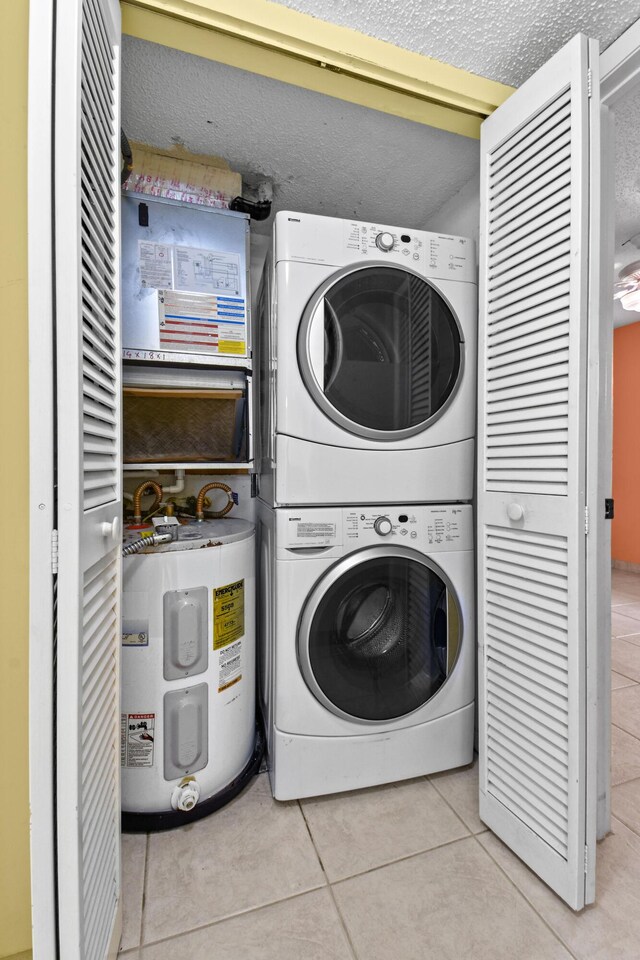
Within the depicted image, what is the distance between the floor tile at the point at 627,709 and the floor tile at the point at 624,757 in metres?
0.05

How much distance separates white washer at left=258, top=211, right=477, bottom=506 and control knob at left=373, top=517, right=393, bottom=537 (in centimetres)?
7

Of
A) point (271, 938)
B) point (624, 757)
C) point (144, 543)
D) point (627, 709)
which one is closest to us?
point (271, 938)

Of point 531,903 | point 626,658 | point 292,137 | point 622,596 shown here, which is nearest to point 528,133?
point 292,137

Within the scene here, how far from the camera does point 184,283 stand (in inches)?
61.1

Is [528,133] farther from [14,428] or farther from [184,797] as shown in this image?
[184,797]

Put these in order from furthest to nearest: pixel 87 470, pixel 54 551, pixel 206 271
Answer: pixel 206 271
pixel 87 470
pixel 54 551

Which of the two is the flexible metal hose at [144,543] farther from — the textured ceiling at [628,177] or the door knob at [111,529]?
the textured ceiling at [628,177]

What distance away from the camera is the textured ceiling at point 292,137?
134 cm

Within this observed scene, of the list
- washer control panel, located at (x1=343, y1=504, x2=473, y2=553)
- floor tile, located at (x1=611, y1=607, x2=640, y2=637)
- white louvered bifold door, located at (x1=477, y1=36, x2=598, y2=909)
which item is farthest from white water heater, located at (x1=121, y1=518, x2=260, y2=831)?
floor tile, located at (x1=611, y1=607, x2=640, y2=637)

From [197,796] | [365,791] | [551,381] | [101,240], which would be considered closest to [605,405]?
[551,381]

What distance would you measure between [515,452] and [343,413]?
1.70 ft

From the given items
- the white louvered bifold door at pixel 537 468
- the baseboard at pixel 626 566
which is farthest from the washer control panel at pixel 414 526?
the baseboard at pixel 626 566

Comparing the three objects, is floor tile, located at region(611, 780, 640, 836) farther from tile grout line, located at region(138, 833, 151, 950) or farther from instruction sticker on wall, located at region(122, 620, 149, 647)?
instruction sticker on wall, located at region(122, 620, 149, 647)

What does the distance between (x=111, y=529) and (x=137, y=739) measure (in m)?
0.82
